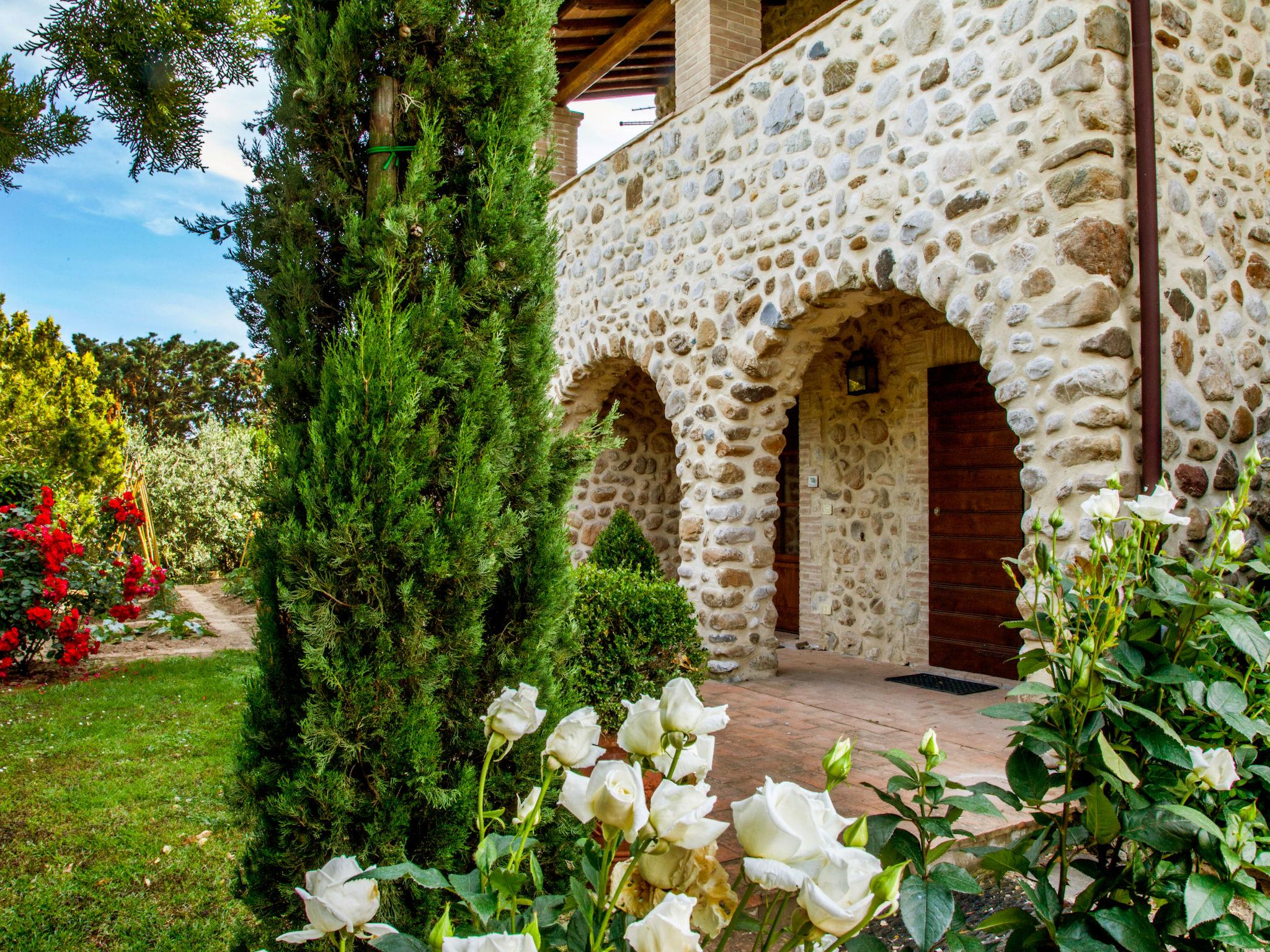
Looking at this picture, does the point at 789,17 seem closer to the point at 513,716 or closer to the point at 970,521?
the point at 970,521

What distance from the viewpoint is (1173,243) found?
3639 mm

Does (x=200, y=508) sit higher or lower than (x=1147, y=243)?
lower

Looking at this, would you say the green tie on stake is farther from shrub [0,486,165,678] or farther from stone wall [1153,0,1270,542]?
shrub [0,486,165,678]

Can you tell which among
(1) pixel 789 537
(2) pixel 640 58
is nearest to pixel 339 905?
(1) pixel 789 537

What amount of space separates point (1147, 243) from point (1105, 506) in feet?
8.71

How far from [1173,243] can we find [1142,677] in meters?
2.94

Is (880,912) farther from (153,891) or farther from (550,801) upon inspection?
(153,891)

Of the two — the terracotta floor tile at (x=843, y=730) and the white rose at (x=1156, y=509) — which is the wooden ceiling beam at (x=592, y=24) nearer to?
the terracotta floor tile at (x=843, y=730)

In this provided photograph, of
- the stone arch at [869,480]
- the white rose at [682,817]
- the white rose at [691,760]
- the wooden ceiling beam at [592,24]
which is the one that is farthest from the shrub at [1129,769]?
the wooden ceiling beam at [592,24]

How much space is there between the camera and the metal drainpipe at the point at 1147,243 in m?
3.38

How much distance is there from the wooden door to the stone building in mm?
30

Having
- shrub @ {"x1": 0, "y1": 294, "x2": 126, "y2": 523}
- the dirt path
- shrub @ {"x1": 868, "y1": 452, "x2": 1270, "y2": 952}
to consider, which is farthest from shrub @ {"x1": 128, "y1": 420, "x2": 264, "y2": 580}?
shrub @ {"x1": 868, "y1": 452, "x2": 1270, "y2": 952}

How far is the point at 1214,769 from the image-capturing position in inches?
56.1

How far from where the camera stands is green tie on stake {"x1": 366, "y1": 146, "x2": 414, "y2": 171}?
188cm
